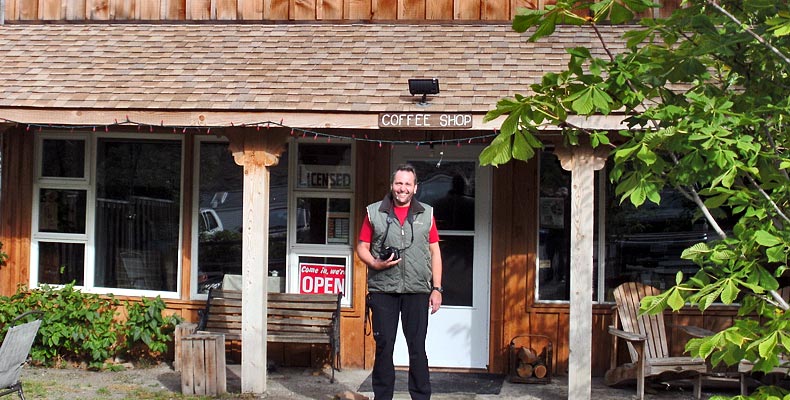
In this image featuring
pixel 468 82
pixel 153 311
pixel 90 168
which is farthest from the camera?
pixel 90 168

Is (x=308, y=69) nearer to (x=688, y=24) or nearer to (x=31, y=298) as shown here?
(x=31, y=298)

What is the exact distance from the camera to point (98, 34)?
9.74m

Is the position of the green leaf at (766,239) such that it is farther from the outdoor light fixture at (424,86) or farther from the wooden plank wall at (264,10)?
the wooden plank wall at (264,10)

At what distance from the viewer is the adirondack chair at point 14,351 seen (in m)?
6.38

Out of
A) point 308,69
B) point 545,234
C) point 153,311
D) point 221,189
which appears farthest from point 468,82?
point 153,311

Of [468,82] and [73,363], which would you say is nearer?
[468,82]

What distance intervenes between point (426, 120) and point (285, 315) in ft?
8.68

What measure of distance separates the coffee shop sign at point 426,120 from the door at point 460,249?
179 cm

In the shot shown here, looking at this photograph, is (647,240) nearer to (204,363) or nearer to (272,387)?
(272,387)

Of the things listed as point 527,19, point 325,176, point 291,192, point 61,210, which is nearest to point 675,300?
point 527,19

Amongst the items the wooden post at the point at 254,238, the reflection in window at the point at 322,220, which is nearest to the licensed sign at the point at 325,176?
the reflection in window at the point at 322,220

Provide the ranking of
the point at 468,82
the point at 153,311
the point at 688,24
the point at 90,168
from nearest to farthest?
the point at 688,24 → the point at 468,82 → the point at 153,311 → the point at 90,168

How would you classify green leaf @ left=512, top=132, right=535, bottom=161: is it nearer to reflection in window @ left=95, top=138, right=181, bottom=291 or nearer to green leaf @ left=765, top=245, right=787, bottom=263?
green leaf @ left=765, top=245, right=787, bottom=263

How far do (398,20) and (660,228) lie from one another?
3.07 m
